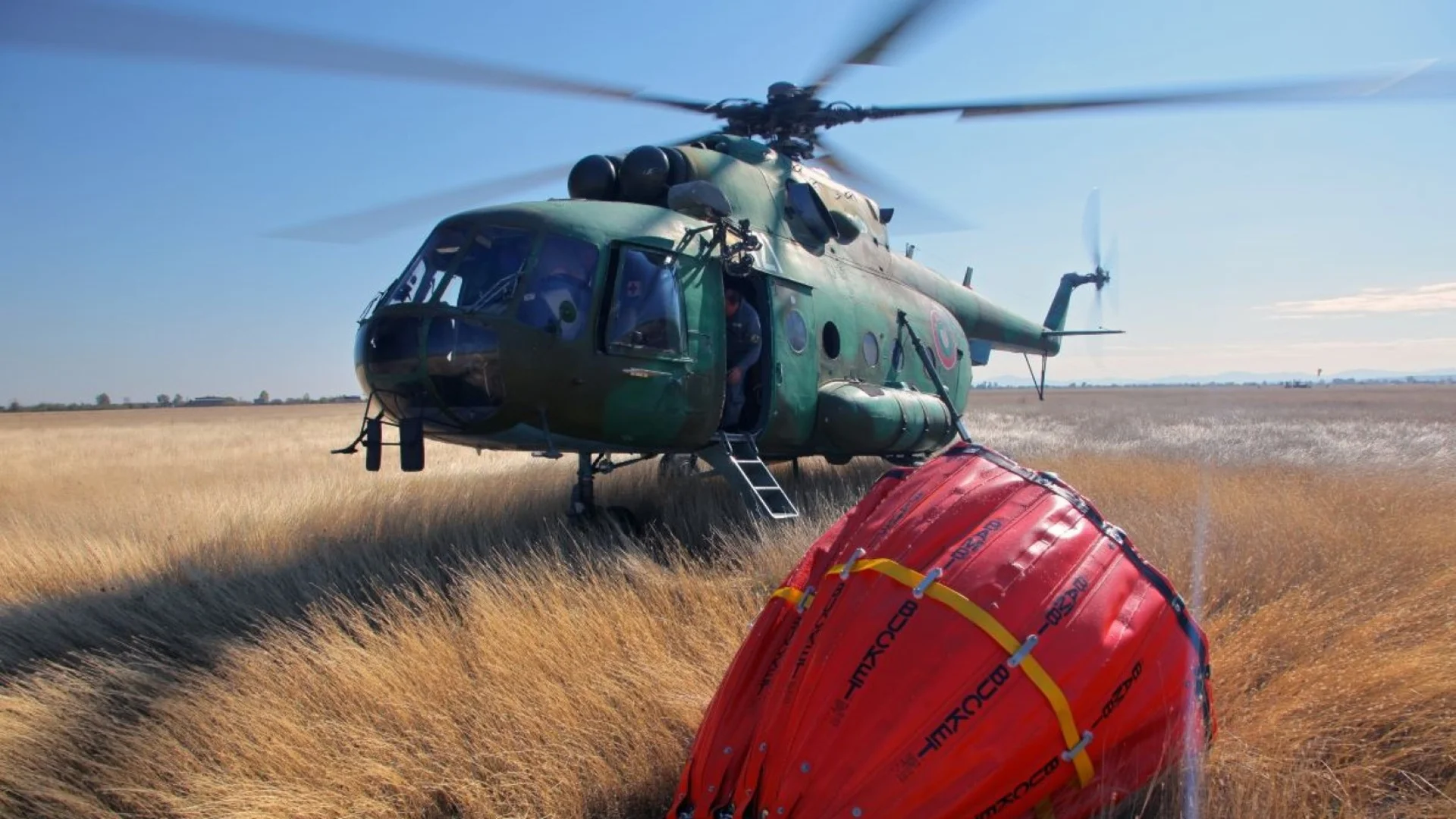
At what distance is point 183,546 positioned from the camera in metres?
7.55

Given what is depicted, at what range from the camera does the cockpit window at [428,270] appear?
21.7 ft

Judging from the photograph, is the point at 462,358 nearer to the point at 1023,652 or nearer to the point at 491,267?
the point at 491,267

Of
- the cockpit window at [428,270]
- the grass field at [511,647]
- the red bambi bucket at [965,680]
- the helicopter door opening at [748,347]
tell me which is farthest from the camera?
the helicopter door opening at [748,347]

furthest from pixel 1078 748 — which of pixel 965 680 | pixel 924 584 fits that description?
pixel 924 584

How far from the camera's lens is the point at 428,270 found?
6758 millimetres

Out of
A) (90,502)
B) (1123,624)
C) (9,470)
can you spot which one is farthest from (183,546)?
(9,470)

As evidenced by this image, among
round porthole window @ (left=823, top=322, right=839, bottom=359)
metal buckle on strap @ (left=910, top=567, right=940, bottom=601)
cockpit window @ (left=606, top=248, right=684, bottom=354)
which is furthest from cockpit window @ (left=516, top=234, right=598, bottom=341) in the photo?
→ metal buckle on strap @ (left=910, top=567, right=940, bottom=601)

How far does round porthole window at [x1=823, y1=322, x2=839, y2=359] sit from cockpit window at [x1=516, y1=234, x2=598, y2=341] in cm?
289

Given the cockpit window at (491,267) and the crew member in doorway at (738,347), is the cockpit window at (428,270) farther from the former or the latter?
the crew member in doorway at (738,347)

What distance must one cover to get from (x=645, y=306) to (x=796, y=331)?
5.99 feet

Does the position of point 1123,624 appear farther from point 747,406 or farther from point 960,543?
point 747,406

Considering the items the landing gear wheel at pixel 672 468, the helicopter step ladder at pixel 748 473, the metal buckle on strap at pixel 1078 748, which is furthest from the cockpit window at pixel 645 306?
the metal buckle on strap at pixel 1078 748

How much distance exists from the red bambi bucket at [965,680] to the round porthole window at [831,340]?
5627 millimetres

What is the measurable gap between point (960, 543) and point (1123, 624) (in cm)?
55
